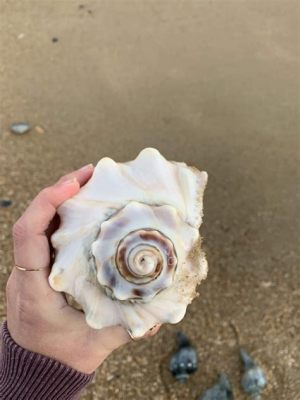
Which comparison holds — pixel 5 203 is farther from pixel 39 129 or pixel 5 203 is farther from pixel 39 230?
pixel 39 230

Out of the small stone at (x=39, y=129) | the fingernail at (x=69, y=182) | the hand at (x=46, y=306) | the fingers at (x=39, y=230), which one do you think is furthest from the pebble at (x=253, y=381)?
the small stone at (x=39, y=129)

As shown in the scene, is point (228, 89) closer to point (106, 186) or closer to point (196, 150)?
point (196, 150)

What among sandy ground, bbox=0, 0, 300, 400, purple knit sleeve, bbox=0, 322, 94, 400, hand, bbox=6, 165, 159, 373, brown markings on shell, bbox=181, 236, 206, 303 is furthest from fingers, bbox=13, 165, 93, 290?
sandy ground, bbox=0, 0, 300, 400

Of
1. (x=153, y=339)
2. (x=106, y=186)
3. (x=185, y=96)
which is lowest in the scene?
(x=153, y=339)

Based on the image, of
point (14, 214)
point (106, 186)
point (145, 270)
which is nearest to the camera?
point (145, 270)

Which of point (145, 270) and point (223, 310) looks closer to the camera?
point (145, 270)

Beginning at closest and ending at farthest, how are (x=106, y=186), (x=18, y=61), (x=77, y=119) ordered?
(x=106, y=186) → (x=77, y=119) → (x=18, y=61)

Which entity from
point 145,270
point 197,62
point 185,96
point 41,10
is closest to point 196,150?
point 185,96
